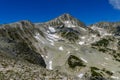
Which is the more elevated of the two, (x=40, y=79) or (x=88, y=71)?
(x=88, y=71)

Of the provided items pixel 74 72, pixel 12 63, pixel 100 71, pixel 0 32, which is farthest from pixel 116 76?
pixel 12 63

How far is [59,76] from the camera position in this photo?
29766 mm

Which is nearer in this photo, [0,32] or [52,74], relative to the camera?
[52,74]

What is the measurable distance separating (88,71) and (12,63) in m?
157

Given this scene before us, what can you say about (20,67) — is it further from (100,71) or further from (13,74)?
(100,71)

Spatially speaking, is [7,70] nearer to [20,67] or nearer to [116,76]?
[20,67]

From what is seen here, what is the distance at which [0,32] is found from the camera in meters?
198

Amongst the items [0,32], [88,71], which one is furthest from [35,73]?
[0,32]

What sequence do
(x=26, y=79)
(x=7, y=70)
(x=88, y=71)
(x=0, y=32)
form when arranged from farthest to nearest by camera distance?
(x=0, y=32) → (x=88, y=71) → (x=7, y=70) → (x=26, y=79)

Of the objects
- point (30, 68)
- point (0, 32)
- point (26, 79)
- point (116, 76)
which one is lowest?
point (26, 79)

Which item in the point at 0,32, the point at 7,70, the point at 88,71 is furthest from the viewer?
the point at 0,32

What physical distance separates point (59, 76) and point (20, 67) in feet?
18.5

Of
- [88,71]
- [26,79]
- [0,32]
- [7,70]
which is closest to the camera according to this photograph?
[26,79]

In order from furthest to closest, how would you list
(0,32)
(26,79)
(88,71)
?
(0,32) → (88,71) → (26,79)
